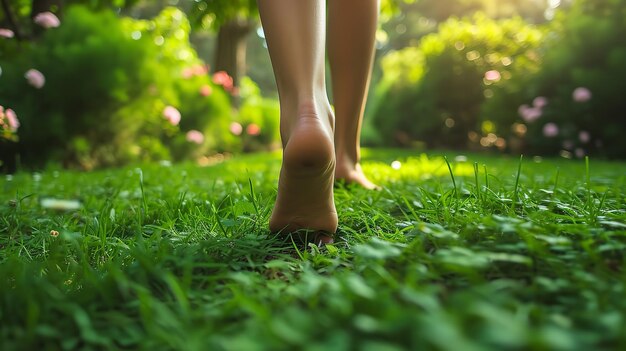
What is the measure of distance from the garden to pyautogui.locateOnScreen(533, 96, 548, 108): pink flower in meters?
0.03

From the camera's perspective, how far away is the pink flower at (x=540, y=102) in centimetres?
492

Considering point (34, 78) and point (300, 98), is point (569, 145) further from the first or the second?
point (34, 78)

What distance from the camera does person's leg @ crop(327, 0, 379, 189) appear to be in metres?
1.51

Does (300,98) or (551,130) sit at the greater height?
(300,98)

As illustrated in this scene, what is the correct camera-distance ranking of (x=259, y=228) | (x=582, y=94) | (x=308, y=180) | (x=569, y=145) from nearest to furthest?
(x=308, y=180), (x=259, y=228), (x=582, y=94), (x=569, y=145)

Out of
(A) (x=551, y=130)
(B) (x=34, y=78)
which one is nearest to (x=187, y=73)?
(B) (x=34, y=78)

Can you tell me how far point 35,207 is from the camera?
162 centimetres

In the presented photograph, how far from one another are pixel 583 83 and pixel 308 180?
4.59 meters

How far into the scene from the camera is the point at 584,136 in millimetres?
4602

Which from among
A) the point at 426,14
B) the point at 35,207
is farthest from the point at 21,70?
the point at 426,14

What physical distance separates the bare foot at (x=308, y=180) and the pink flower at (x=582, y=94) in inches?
171

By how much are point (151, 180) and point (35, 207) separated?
31.3 inches

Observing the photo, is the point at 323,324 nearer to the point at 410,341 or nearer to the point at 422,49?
the point at 410,341

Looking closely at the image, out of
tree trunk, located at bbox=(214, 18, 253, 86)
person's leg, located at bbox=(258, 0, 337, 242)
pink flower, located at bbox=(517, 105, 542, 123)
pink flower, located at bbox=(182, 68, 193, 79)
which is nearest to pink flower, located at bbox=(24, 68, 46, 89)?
pink flower, located at bbox=(182, 68, 193, 79)
